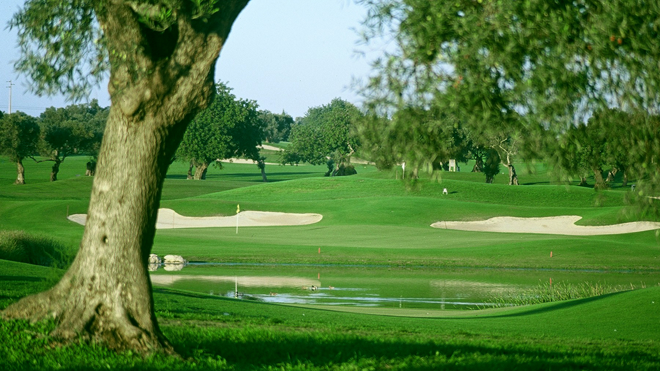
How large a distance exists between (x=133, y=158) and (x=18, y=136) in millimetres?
58551

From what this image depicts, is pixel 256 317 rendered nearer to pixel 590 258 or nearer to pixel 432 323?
pixel 432 323

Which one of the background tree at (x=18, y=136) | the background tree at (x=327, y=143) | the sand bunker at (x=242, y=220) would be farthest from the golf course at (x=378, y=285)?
the background tree at (x=327, y=143)

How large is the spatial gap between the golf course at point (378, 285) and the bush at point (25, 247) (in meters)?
0.05

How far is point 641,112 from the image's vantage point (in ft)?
21.1

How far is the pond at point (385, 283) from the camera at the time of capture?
1839cm

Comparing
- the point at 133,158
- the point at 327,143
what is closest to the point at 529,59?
the point at 133,158

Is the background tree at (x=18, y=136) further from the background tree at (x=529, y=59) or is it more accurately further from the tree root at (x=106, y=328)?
the background tree at (x=529, y=59)

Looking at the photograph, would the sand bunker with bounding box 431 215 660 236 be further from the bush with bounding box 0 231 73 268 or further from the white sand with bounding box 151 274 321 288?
the bush with bounding box 0 231 73 268

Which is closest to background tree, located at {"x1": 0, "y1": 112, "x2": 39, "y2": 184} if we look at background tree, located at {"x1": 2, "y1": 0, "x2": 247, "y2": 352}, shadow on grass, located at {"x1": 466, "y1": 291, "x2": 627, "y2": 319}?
shadow on grass, located at {"x1": 466, "y1": 291, "x2": 627, "y2": 319}

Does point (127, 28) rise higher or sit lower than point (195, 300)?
higher

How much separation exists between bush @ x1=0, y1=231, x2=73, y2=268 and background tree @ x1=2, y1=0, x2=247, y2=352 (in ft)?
45.3

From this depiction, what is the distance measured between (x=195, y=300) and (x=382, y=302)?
19.1ft

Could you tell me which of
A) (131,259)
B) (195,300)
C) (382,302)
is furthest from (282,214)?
(131,259)

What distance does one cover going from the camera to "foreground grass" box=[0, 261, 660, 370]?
7168 millimetres
